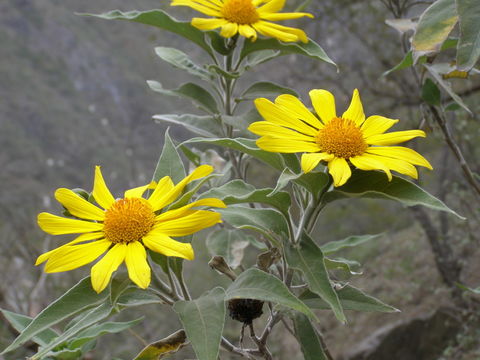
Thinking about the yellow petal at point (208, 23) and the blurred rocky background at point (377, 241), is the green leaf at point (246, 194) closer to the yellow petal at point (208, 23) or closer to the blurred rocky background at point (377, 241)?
the yellow petal at point (208, 23)

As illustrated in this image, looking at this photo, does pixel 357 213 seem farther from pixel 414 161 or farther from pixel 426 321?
pixel 414 161

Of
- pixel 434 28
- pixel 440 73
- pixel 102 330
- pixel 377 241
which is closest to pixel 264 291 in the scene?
pixel 102 330

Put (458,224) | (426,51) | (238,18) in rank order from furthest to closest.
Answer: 1. (458,224)
2. (238,18)
3. (426,51)


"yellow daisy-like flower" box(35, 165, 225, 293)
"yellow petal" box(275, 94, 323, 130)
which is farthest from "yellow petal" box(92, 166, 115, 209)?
"yellow petal" box(275, 94, 323, 130)

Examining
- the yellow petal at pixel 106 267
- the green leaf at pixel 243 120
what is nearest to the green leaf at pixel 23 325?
the yellow petal at pixel 106 267

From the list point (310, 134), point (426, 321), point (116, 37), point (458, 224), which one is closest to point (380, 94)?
point (458, 224)
